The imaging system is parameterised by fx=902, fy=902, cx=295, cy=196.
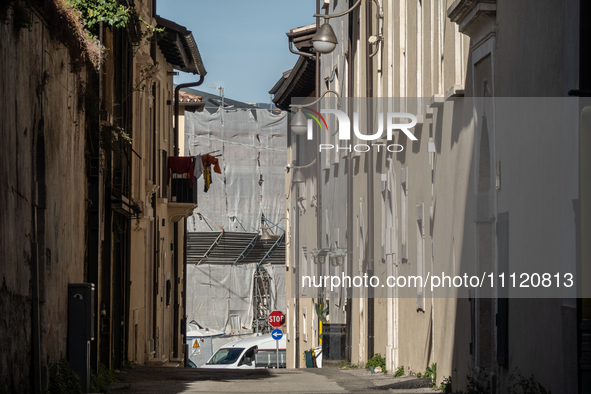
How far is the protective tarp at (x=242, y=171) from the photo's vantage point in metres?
48.8

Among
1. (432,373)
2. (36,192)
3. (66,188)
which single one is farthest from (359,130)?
(36,192)

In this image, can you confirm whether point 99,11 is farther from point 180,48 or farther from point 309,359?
point 309,359

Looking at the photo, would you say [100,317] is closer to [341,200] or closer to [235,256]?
[341,200]

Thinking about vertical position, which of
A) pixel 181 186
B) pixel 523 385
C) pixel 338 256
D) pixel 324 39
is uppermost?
pixel 324 39

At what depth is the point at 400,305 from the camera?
52.7ft

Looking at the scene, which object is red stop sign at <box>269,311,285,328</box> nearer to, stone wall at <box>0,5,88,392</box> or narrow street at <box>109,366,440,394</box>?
narrow street at <box>109,366,440,394</box>

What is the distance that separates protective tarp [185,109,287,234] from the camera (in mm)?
48812

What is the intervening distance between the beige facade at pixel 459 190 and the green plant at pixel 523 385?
0.06m

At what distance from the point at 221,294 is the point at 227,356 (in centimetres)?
1338

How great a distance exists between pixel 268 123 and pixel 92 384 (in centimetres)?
3845

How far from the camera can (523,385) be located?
26.3 feet

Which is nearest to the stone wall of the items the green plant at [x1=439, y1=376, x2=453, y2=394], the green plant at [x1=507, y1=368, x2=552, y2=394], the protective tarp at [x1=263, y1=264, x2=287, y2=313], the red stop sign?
the green plant at [x1=507, y1=368, x2=552, y2=394]

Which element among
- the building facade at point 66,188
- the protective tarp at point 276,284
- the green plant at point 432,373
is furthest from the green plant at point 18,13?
the protective tarp at point 276,284

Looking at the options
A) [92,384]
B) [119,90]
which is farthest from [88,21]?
[92,384]
